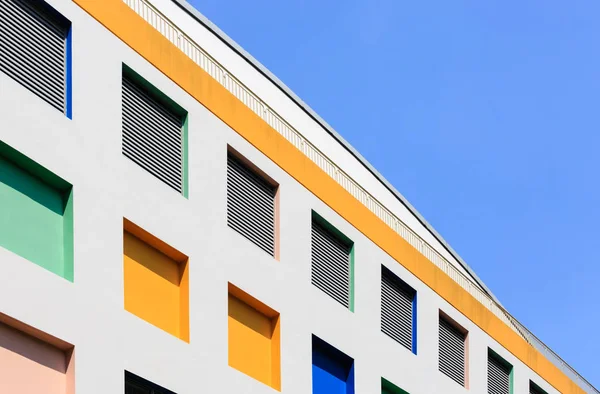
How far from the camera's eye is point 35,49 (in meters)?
24.5

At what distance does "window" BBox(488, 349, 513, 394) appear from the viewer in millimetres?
40812

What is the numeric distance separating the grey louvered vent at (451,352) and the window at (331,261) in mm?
5442

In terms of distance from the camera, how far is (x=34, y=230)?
2359cm

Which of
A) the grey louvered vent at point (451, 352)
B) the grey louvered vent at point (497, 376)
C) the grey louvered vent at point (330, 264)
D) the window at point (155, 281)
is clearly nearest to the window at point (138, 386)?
the window at point (155, 281)

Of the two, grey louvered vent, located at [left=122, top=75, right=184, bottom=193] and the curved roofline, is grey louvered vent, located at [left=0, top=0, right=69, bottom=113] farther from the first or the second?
the curved roofline

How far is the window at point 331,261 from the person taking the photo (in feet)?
107

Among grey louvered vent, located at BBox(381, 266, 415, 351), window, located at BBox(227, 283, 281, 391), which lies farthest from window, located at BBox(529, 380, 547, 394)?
window, located at BBox(227, 283, 281, 391)

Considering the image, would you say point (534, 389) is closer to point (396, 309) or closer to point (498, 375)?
point (498, 375)

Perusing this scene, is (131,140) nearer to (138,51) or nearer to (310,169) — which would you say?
(138,51)

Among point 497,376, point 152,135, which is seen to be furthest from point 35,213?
point 497,376

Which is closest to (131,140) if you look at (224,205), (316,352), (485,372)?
(224,205)

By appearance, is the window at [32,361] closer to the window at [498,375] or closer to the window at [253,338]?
the window at [253,338]

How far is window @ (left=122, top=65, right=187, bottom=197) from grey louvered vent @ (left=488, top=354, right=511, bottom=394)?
16.4 meters

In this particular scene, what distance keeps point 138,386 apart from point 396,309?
12.2 meters
